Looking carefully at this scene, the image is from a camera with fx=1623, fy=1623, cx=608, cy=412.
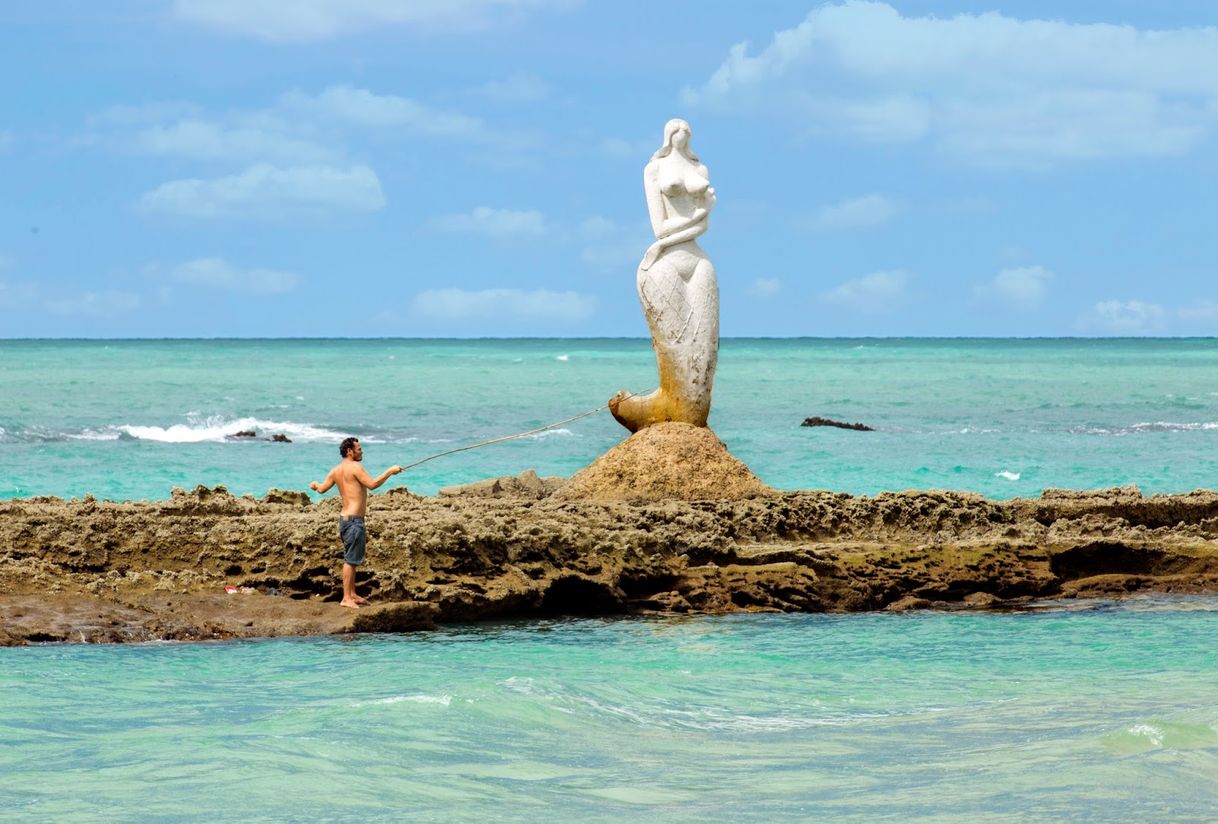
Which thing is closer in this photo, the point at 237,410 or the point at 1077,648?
the point at 1077,648

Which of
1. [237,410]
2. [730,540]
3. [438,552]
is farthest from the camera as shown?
[237,410]

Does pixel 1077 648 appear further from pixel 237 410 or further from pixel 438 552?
pixel 237 410

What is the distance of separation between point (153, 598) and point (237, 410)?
3563 centimetres

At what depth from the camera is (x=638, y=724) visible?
845cm

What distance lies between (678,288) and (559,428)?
21.1 metres

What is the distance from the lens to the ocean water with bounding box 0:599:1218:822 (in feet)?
22.9

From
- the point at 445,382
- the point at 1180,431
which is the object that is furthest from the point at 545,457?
the point at 445,382

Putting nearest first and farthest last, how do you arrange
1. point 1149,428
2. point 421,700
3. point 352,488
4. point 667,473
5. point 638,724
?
1. point 638,724
2. point 421,700
3. point 352,488
4. point 667,473
5. point 1149,428

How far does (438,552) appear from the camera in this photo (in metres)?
11.0

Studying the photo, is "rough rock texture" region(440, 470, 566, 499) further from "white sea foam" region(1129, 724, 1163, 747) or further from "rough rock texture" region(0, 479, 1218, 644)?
"white sea foam" region(1129, 724, 1163, 747)

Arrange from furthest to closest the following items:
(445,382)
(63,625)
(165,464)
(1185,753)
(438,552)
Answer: (445,382) → (165,464) → (438,552) → (63,625) → (1185,753)

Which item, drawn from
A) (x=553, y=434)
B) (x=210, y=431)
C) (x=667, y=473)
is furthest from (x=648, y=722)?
(x=210, y=431)

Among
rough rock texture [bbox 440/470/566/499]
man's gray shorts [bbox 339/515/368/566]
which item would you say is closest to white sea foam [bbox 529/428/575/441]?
rough rock texture [bbox 440/470/566/499]

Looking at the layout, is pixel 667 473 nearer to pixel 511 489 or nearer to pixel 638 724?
pixel 511 489
